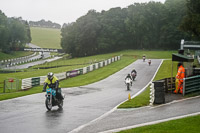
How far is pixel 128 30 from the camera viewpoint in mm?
105000

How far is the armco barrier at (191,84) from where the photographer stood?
62.7 ft

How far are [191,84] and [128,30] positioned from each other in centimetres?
8677

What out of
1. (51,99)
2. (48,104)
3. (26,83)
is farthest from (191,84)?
(26,83)

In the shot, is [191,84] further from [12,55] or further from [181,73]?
[12,55]

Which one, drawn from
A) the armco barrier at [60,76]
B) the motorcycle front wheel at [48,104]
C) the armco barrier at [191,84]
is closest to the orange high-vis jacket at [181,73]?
the armco barrier at [191,84]

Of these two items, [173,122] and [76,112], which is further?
[76,112]

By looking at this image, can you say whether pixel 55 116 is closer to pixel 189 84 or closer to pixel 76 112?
pixel 76 112

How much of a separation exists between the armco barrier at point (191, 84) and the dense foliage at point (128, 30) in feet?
254

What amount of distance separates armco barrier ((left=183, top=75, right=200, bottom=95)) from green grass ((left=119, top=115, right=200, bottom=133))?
8.17m

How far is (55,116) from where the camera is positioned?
13570 mm

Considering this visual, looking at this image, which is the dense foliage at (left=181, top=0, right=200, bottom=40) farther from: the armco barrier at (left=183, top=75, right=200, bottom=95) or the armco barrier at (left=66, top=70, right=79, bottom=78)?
the armco barrier at (left=183, top=75, right=200, bottom=95)

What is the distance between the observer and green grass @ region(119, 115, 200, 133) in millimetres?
9461

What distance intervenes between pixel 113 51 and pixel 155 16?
19.5 meters

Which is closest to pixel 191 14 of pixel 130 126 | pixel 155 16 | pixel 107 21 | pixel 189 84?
pixel 189 84
